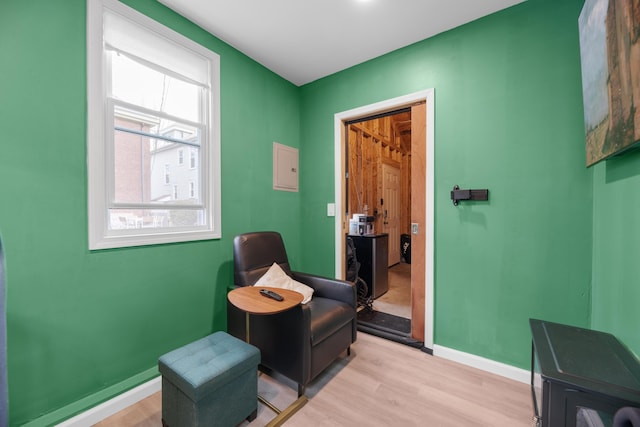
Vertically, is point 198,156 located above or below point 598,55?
below

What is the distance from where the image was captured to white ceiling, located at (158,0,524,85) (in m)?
1.85

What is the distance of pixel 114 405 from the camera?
155cm

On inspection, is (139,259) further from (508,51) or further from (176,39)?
(508,51)

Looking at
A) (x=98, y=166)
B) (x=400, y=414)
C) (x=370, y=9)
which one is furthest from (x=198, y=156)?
(x=400, y=414)

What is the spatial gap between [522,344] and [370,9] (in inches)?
110

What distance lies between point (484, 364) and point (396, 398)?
2.77ft

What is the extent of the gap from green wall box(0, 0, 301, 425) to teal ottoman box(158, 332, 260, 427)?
53 cm

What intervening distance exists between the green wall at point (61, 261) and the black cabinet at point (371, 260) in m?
2.22

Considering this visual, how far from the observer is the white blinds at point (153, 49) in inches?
63.7

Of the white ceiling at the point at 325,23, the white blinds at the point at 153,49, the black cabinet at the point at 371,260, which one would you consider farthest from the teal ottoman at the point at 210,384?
the white ceiling at the point at 325,23

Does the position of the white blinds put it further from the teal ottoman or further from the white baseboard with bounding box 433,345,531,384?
the white baseboard with bounding box 433,345,531,384

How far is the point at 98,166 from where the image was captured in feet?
5.04

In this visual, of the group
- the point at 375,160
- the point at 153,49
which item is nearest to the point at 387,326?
the point at 375,160

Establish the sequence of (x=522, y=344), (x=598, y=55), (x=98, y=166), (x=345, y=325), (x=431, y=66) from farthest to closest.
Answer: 1. (x=431, y=66)
2. (x=345, y=325)
3. (x=522, y=344)
4. (x=98, y=166)
5. (x=598, y=55)
